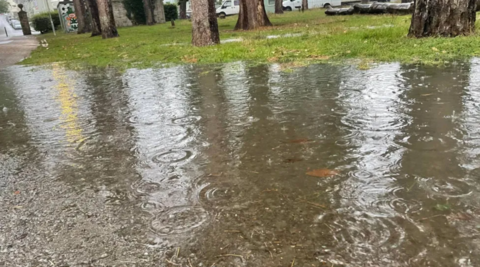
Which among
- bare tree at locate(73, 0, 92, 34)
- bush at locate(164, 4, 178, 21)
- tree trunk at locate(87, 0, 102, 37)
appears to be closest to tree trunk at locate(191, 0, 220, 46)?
tree trunk at locate(87, 0, 102, 37)

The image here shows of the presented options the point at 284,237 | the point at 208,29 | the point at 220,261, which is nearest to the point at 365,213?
the point at 284,237

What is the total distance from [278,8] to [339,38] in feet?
82.2

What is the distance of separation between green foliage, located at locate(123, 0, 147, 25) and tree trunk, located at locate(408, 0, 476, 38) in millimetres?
28371

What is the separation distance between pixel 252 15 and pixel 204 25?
7109mm

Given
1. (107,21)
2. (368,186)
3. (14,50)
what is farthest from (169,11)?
(368,186)

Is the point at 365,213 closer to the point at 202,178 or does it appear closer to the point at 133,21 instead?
the point at 202,178

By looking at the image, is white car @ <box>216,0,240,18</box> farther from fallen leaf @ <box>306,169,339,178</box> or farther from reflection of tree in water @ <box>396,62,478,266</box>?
fallen leaf @ <box>306,169,339,178</box>

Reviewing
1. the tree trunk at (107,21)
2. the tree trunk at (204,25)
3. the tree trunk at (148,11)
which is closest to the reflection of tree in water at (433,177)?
the tree trunk at (204,25)

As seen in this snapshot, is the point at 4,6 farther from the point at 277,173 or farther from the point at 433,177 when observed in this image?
the point at 433,177

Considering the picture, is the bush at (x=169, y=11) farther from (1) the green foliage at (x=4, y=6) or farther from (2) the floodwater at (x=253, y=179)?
(1) the green foliage at (x=4, y=6)

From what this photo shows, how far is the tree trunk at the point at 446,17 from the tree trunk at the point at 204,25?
5.38m

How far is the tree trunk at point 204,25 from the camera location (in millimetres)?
11188

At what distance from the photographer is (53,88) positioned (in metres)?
7.04

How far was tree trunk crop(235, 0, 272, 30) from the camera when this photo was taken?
1792 cm
